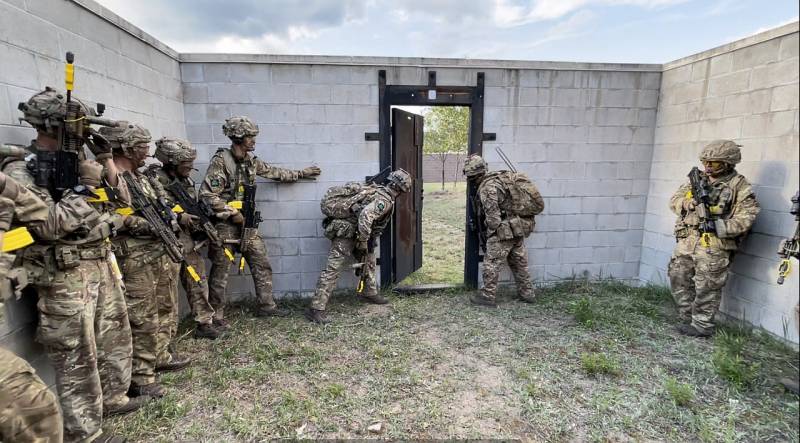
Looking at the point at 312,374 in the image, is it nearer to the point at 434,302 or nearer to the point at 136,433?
the point at 136,433

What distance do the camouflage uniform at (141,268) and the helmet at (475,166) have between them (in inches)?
124

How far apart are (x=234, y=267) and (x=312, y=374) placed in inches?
81.0

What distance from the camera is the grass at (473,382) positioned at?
252cm

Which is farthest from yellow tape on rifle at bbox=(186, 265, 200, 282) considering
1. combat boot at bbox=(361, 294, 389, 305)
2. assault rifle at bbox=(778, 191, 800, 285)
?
assault rifle at bbox=(778, 191, 800, 285)

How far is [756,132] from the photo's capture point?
3.66m

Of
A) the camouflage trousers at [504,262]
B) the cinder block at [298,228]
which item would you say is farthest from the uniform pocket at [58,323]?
the camouflage trousers at [504,262]

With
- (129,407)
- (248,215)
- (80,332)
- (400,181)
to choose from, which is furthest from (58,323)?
(400,181)

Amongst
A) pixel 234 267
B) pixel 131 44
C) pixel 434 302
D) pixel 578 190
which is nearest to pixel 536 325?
pixel 434 302

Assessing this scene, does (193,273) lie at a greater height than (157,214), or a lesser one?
lesser

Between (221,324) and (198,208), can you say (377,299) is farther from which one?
(198,208)

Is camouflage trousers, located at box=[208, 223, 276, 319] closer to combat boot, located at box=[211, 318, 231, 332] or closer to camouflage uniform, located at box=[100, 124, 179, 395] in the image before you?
combat boot, located at box=[211, 318, 231, 332]

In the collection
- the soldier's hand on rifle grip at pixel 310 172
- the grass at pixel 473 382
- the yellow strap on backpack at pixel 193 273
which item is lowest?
the grass at pixel 473 382

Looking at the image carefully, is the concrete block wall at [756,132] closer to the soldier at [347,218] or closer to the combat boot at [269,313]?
the soldier at [347,218]

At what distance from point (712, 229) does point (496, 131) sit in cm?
243
